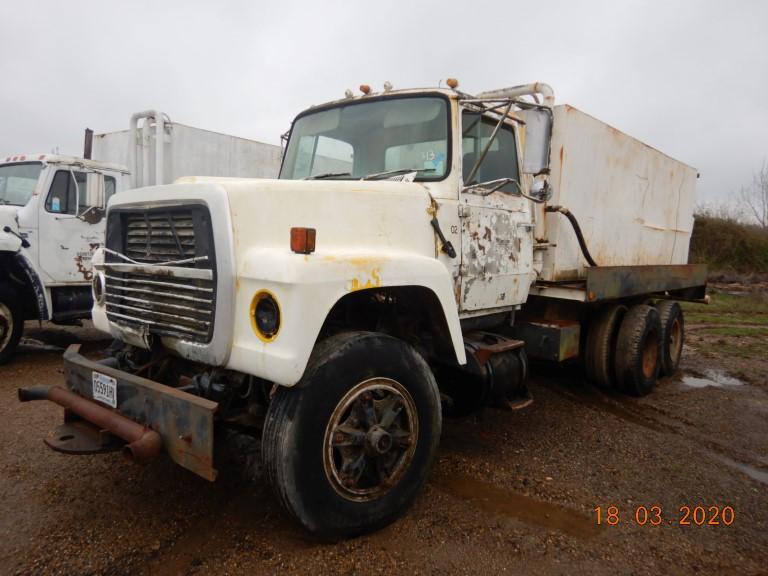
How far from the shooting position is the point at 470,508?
3.32m

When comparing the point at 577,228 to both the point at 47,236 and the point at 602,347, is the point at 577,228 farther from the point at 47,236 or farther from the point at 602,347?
the point at 47,236

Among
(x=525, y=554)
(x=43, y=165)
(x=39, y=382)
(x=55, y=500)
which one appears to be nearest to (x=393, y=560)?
(x=525, y=554)

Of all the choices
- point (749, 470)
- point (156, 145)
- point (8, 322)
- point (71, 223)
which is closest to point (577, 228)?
point (749, 470)

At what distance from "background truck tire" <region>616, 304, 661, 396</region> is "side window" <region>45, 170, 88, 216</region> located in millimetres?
6768

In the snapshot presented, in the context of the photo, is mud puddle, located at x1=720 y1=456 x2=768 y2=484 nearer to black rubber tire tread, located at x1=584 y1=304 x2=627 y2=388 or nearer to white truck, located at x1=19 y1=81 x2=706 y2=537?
white truck, located at x1=19 y1=81 x2=706 y2=537

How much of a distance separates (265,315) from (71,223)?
18.1ft

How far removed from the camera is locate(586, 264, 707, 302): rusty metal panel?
16.0 ft

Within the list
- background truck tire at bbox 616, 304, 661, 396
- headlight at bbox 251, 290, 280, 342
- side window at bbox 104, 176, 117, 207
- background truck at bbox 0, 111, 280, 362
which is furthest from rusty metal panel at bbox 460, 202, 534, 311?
side window at bbox 104, 176, 117, 207

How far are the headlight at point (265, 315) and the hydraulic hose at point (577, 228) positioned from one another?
3.04 meters

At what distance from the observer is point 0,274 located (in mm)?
6453

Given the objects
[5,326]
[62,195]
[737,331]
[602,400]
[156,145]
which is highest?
[156,145]

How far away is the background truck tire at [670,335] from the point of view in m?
6.57

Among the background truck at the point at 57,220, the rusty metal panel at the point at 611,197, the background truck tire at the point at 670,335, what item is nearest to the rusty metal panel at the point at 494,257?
the rusty metal panel at the point at 611,197

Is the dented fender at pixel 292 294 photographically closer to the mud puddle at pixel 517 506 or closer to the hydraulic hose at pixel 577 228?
the mud puddle at pixel 517 506
